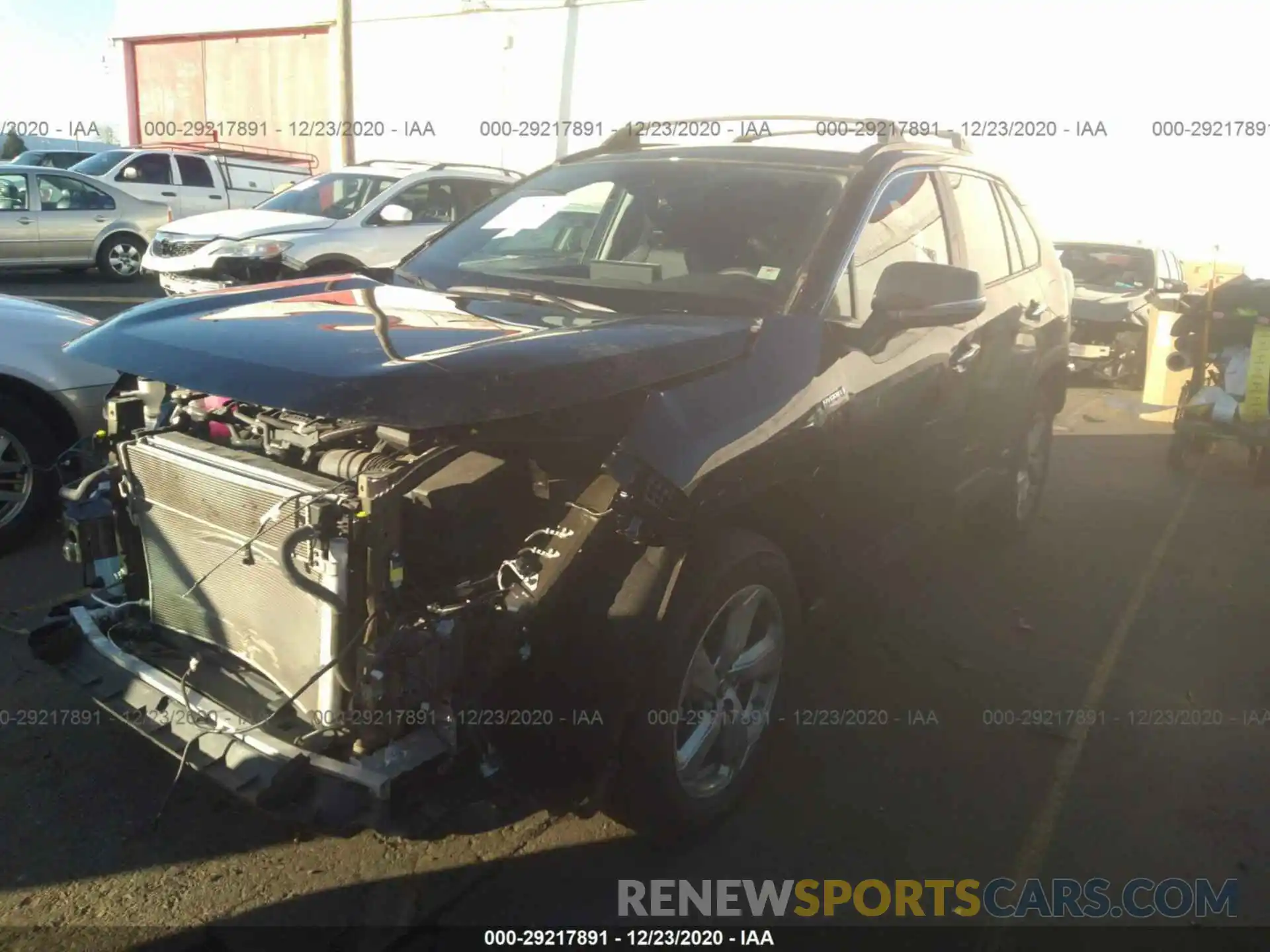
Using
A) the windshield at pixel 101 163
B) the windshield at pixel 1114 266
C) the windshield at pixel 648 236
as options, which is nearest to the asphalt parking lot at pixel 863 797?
the windshield at pixel 648 236

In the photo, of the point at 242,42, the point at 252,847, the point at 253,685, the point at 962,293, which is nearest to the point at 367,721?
the point at 253,685

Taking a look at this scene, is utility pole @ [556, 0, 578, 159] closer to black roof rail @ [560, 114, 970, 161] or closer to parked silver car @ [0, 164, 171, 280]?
parked silver car @ [0, 164, 171, 280]

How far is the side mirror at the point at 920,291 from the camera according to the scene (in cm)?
344

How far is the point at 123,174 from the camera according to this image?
55.6 feet

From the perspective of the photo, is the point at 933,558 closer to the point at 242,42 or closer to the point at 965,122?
the point at 965,122

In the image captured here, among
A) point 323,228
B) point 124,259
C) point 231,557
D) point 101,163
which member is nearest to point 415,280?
point 231,557

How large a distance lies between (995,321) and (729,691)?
2.33m

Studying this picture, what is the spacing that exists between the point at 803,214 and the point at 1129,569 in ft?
10.7

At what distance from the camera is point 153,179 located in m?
17.2

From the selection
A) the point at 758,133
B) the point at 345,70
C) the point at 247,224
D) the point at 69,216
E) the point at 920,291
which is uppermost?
the point at 345,70

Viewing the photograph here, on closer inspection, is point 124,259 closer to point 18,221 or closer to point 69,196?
point 69,196

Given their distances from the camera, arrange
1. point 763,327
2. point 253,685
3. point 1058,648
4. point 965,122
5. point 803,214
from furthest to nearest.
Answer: point 965,122 < point 1058,648 < point 803,214 < point 763,327 < point 253,685

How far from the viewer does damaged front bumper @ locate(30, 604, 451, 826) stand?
8.10ft

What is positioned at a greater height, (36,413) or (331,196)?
(331,196)
